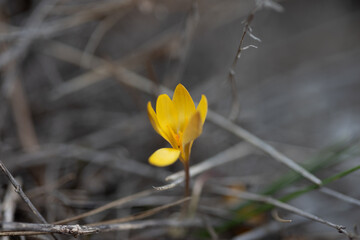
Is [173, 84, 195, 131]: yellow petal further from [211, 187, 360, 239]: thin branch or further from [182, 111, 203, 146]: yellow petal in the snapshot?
[211, 187, 360, 239]: thin branch

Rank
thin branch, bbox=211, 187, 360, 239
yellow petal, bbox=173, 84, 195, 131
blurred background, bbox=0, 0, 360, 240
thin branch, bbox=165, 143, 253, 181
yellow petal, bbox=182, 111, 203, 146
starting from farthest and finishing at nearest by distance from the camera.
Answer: blurred background, bbox=0, 0, 360, 240, thin branch, bbox=165, 143, 253, 181, thin branch, bbox=211, 187, 360, 239, yellow petal, bbox=173, 84, 195, 131, yellow petal, bbox=182, 111, 203, 146

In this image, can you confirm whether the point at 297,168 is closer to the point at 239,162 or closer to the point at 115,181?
the point at 239,162

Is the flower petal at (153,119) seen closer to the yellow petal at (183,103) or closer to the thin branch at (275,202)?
the yellow petal at (183,103)

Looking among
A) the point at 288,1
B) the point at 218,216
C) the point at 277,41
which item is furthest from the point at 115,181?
the point at 288,1

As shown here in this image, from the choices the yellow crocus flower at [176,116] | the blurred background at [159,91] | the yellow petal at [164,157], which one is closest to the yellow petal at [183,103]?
the yellow crocus flower at [176,116]

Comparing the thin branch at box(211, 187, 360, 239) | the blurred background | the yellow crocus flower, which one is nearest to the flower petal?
the yellow crocus flower
